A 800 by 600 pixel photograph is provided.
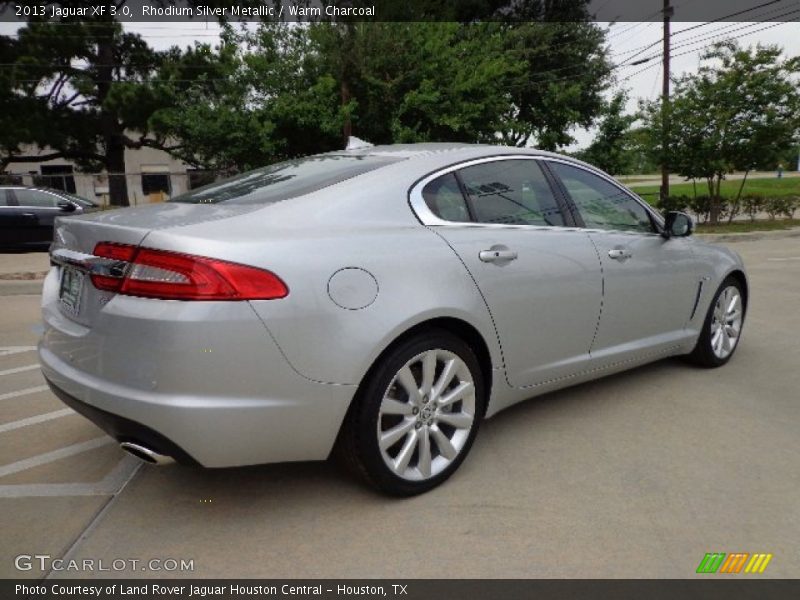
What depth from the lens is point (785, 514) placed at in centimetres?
254

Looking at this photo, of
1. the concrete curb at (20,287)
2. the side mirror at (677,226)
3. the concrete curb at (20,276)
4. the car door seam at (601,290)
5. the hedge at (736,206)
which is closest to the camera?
the car door seam at (601,290)

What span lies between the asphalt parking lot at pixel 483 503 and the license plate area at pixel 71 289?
2.79 feet

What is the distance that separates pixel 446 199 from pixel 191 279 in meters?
1.25

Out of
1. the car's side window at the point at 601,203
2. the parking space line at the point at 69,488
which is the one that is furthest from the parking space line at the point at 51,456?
the car's side window at the point at 601,203

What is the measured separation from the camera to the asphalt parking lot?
2.28 m

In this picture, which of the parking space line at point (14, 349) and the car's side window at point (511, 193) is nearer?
the car's side window at point (511, 193)

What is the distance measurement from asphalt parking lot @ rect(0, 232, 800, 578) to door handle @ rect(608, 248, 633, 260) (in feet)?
2.94

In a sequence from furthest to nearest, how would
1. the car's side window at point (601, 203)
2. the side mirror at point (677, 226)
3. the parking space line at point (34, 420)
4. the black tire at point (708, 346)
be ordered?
1. the black tire at point (708, 346)
2. the side mirror at point (677, 226)
3. the parking space line at point (34, 420)
4. the car's side window at point (601, 203)

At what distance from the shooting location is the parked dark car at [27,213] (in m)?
12.1

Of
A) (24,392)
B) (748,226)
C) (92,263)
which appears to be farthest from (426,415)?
(748,226)

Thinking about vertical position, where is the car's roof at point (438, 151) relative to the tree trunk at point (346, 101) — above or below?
below

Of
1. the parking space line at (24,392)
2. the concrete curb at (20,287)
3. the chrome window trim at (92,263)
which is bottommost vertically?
the concrete curb at (20,287)

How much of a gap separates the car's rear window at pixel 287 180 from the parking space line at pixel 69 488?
4.35 feet

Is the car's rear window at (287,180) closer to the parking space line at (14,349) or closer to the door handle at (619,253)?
the door handle at (619,253)
